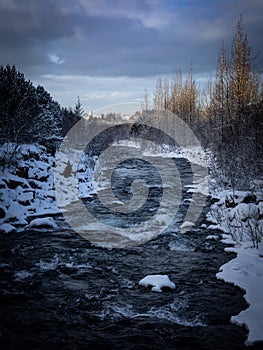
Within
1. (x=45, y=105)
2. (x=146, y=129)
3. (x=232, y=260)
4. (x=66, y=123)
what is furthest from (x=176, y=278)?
(x=146, y=129)

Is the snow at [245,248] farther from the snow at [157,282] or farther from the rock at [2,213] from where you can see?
the rock at [2,213]

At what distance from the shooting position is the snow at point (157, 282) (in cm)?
472

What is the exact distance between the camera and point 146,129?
1726 inches

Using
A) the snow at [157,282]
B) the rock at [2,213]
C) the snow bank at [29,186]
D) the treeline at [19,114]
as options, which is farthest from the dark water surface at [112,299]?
the treeline at [19,114]

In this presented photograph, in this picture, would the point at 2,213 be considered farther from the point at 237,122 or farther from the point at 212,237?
the point at 237,122

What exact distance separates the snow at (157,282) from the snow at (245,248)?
1.03 meters

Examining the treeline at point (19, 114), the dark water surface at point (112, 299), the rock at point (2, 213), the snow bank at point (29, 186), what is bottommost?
the dark water surface at point (112, 299)

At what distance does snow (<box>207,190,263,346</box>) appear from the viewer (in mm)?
3780

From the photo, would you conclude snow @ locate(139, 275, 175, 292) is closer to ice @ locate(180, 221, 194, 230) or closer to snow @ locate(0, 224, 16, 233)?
ice @ locate(180, 221, 194, 230)

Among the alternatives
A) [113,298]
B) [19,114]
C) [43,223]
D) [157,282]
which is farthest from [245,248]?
[19,114]

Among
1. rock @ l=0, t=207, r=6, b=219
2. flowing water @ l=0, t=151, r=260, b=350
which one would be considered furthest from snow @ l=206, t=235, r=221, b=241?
rock @ l=0, t=207, r=6, b=219

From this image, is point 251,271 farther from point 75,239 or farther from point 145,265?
point 75,239

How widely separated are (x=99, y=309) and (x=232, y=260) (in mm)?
3064

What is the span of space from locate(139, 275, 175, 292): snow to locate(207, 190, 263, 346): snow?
1027 mm
